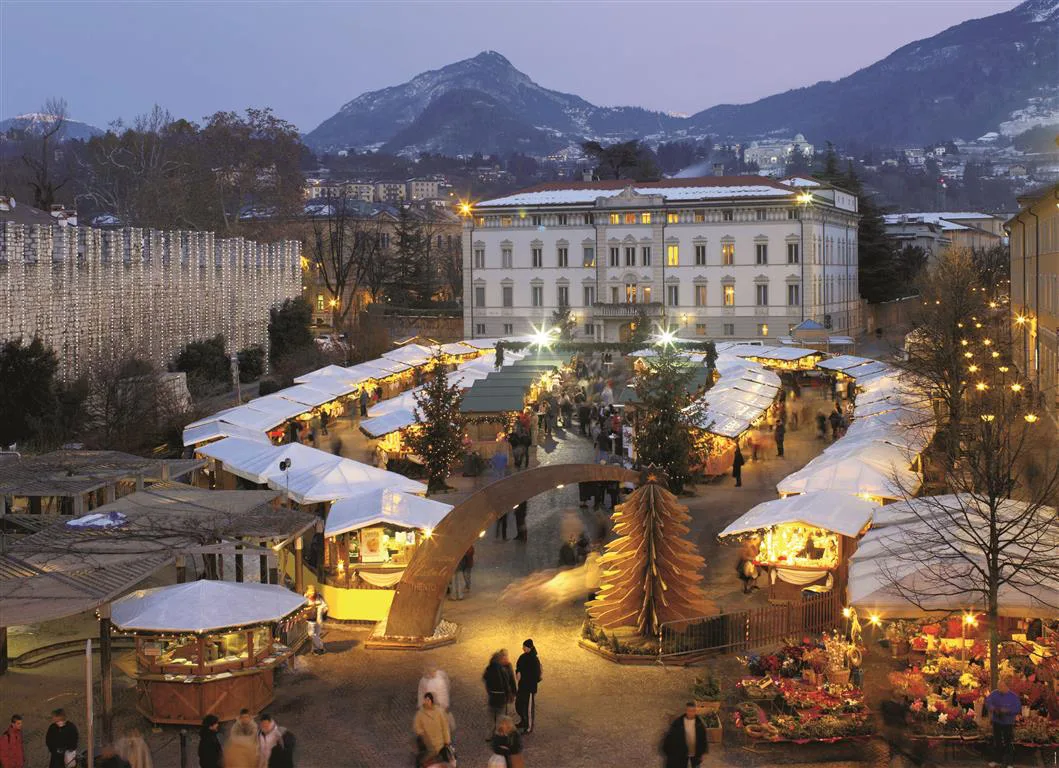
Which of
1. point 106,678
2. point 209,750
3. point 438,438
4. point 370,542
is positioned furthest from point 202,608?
point 438,438

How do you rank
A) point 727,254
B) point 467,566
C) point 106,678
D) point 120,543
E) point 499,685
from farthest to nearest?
point 727,254
point 467,566
point 120,543
point 499,685
point 106,678

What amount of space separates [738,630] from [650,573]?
47.6 inches

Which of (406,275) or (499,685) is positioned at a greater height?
(406,275)

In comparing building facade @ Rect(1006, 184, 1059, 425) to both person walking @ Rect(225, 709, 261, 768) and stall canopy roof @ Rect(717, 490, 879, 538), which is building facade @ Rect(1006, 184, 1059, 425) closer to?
stall canopy roof @ Rect(717, 490, 879, 538)

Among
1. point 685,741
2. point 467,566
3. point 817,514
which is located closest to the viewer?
point 685,741

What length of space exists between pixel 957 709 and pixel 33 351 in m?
21.9

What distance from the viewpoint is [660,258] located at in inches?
2621

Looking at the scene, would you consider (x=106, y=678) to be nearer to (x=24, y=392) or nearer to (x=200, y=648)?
(x=200, y=648)

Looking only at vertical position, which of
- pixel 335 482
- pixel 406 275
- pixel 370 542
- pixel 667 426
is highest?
pixel 406 275

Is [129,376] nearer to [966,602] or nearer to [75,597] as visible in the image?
[75,597]

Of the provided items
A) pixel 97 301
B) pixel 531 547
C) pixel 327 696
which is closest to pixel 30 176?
pixel 97 301

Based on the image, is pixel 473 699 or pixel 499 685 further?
pixel 473 699

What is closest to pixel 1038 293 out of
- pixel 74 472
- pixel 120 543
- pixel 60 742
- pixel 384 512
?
pixel 384 512

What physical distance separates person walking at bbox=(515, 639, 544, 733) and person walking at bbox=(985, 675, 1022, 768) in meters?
4.11
